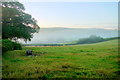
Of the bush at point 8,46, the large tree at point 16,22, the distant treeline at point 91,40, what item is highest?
the large tree at point 16,22

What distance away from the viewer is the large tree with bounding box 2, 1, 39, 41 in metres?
6.84

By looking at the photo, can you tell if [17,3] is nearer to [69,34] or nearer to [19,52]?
[19,52]

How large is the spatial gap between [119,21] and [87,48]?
7.16 feet

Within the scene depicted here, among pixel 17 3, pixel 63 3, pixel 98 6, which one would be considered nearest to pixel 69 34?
pixel 63 3

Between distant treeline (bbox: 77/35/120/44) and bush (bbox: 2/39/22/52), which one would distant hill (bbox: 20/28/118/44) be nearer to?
distant treeline (bbox: 77/35/120/44)

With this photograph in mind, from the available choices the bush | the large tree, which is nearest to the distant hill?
the bush

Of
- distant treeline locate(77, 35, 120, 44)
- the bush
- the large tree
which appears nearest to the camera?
the bush

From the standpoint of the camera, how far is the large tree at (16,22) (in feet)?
22.4

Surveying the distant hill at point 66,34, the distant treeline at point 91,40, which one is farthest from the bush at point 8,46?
the distant treeline at point 91,40

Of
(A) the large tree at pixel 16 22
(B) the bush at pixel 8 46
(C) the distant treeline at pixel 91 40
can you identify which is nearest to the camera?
(B) the bush at pixel 8 46

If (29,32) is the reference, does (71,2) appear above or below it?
above

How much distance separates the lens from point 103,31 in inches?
230

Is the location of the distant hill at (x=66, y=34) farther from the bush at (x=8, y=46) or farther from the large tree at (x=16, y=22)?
the large tree at (x=16, y=22)

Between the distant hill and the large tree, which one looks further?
the large tree
